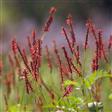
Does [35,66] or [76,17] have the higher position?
[76,17]

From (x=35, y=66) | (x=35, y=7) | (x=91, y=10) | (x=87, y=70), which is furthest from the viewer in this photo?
(x=35, y=7)

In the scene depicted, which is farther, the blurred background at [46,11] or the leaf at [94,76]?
the blurred background at [46,11]

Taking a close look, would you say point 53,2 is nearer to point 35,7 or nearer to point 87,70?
point 35,7

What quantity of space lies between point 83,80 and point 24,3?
980 cm

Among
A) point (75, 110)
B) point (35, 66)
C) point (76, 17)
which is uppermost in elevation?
point (76, 17)

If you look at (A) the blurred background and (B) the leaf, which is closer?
(B) the leaf

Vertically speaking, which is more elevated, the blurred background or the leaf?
the blurred background

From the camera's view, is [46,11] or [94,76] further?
[46,11]

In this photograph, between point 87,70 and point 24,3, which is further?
point 24,3

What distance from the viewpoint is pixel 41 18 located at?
11.5m

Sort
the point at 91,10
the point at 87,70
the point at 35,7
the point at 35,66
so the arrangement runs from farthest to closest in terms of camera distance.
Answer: the point at 35,7 < the point at 91,10 < the point at 87,70 < the point at 35,66

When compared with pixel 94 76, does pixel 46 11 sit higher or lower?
higher

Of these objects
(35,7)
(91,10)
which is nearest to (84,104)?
(91,10)

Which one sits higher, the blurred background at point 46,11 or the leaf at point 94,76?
the blurred background at point 46,11
